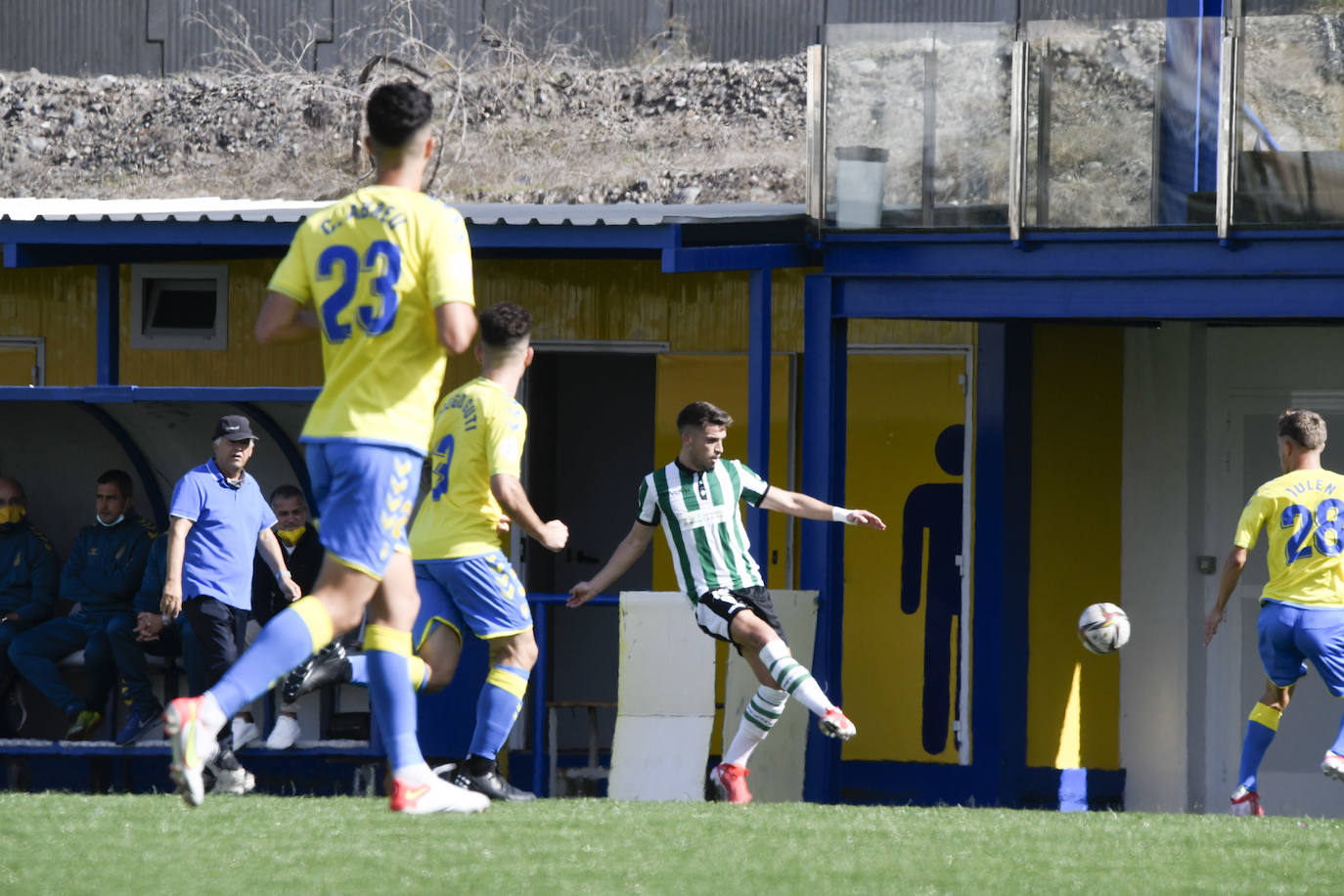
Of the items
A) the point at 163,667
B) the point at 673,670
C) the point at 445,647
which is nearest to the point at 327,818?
the point at 445,647

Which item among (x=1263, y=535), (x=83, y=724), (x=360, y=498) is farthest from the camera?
→ (x=1263, y=535)

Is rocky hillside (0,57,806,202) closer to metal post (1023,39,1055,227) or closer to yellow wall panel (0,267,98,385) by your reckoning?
yellow wall panel (0,267,98,385)

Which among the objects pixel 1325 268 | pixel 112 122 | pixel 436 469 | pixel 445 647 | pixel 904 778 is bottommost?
pixel 904 778

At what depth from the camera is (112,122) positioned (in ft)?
81.7

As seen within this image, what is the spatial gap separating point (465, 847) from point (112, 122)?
20672 millimetres

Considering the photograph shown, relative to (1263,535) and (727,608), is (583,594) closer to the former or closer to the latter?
(727,608)

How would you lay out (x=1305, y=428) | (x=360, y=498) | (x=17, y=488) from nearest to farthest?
(x=360, y=498)
(x=1305, y=428)
(x=17, y=488)

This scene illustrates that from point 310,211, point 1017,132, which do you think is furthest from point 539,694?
point 1017,132

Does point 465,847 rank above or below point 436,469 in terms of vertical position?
below

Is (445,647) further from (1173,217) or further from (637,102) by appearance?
(637,102)

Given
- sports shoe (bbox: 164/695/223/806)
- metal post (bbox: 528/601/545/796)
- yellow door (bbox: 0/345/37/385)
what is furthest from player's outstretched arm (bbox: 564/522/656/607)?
yellow door (bbox: 0/345/37/385)

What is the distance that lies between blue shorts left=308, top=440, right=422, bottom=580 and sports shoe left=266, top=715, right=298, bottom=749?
5565mm

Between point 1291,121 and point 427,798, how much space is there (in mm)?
6032

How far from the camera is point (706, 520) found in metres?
8.72
